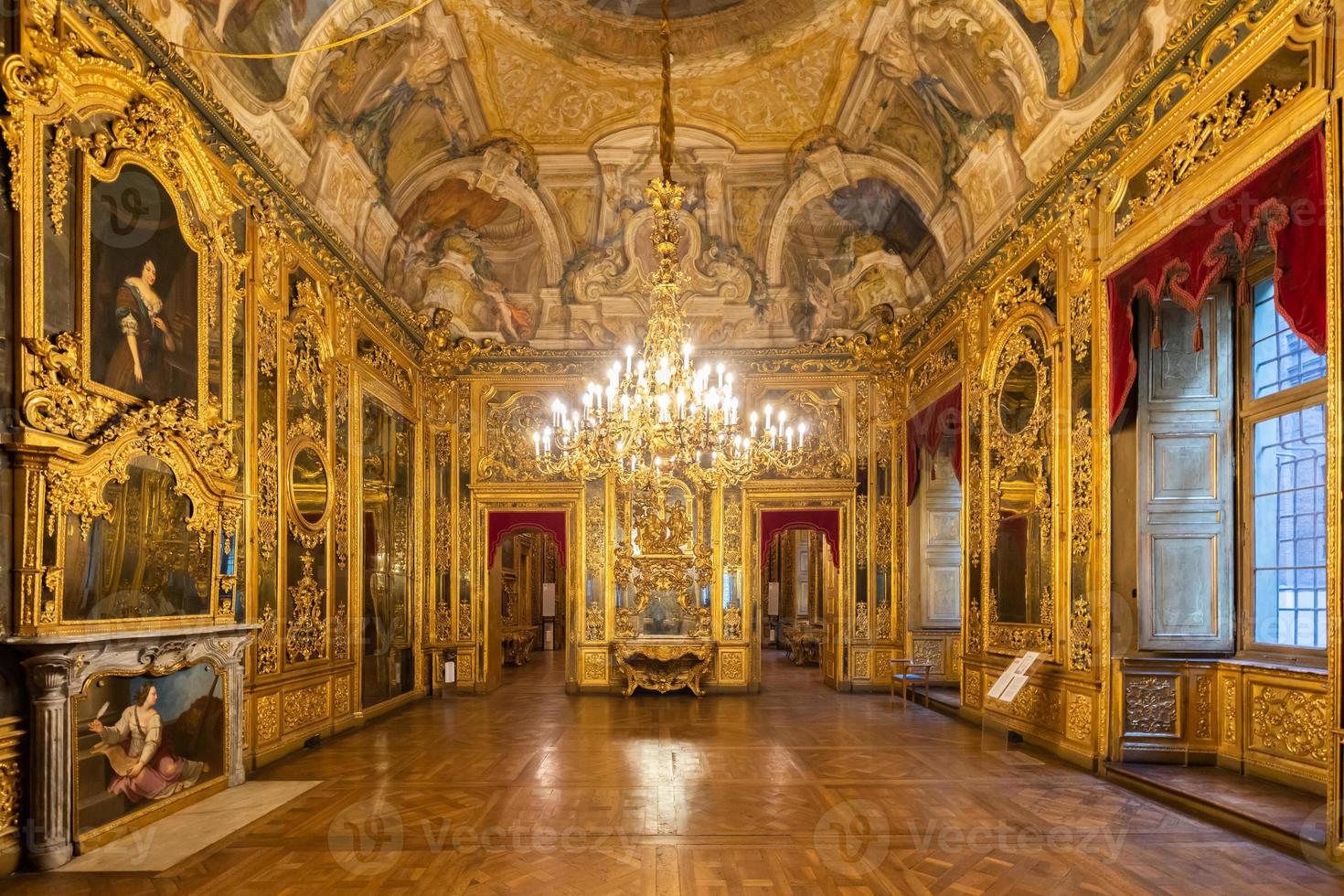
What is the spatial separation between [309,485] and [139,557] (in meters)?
2.86

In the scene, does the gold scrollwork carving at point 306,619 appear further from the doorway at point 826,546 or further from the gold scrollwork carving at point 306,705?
the doorway at point 826,546

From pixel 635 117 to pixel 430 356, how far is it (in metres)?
4.76

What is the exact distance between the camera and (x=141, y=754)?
18.1ft

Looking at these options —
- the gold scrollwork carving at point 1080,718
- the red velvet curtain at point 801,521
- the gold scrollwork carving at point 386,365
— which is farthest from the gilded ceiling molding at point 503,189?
the gold scrollwork carving at point 1080,718

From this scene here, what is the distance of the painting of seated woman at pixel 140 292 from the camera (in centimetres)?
538

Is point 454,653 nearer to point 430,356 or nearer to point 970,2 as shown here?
point 430,356

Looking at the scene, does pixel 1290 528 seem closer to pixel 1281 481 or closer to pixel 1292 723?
pixel 1281 481

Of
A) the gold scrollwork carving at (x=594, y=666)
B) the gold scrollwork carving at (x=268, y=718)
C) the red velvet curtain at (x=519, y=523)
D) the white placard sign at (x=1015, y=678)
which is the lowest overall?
the gold scrollwork carving at (x=594, y=666)

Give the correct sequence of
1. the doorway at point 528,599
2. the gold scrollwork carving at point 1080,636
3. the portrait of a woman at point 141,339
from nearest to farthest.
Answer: the portrait of a woman at point 141,339
the gold scrollwork carving at point 1080,636
the doorway at point 528,599

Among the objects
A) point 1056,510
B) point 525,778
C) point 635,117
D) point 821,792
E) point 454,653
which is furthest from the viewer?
point 454,653

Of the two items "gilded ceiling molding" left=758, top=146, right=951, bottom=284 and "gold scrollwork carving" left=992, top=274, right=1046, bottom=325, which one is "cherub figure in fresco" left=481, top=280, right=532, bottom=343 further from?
"gold scrollwork carving" left=992, top=274, right=1046, bottom=325

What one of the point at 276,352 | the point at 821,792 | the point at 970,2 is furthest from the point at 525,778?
the point at 970,2

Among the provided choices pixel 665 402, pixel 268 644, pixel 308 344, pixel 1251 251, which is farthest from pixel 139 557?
pixel 1251 251

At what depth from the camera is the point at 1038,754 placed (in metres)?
7.86
